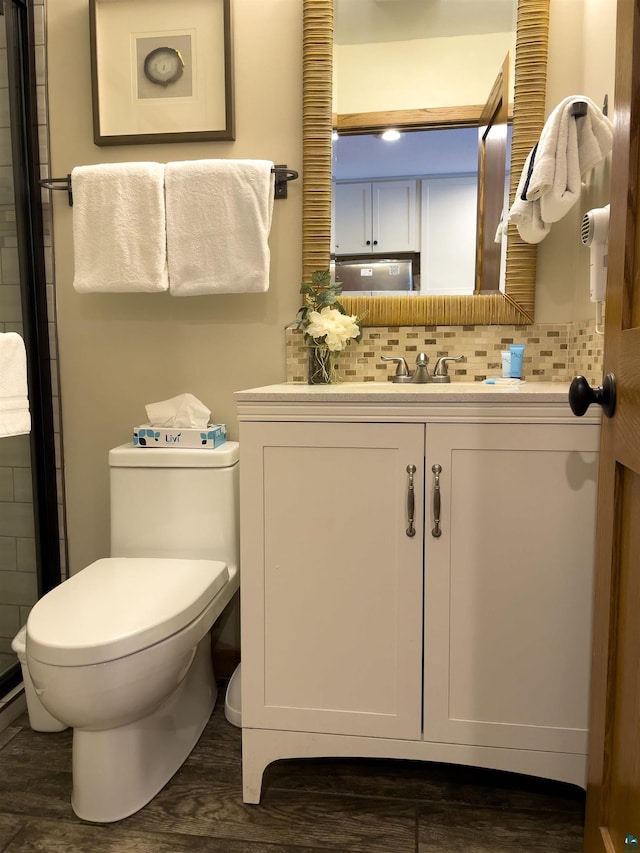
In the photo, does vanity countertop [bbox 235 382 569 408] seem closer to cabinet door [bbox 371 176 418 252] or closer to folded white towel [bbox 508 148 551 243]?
folded white towel [bbox 508 148 551 243]

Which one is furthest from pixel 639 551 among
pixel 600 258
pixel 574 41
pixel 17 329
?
pixel 17 329

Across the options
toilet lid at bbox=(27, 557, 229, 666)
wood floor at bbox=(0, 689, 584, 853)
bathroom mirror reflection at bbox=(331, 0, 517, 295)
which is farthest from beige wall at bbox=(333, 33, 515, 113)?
wood floor at bbox=(0, 689, 584, 853)

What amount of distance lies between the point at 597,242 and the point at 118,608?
49.0 inches

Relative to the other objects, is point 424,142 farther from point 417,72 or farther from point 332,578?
point 332,578

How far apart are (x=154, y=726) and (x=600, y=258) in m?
1.42

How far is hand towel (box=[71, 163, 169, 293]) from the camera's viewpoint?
5.76ft

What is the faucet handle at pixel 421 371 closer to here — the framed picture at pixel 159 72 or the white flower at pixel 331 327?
the white flower at pixel 331 327

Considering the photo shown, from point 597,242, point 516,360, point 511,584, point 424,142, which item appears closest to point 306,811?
point 511,584

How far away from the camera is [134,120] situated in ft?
6.19

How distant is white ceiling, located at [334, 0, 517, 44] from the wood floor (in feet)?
6.26

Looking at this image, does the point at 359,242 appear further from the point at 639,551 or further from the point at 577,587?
the point at 639,551

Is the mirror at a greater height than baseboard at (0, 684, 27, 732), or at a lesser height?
greater

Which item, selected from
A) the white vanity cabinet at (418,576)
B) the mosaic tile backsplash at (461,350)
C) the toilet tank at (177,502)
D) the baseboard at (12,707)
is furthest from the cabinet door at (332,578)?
the baseboard at (12,707)

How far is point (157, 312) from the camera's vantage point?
6.41 ft
